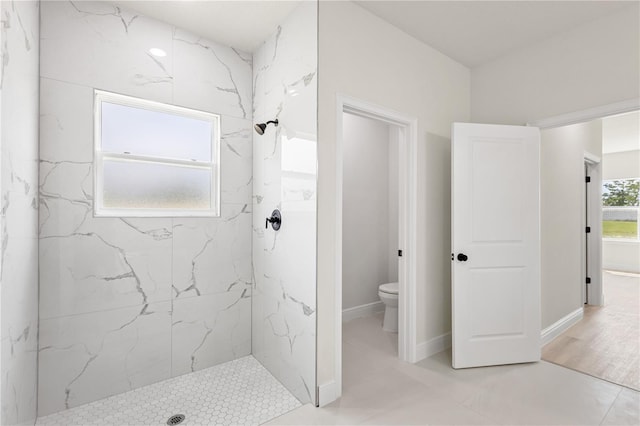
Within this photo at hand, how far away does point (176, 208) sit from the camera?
2.41 meters

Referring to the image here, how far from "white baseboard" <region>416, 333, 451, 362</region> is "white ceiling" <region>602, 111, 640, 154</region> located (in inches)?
142

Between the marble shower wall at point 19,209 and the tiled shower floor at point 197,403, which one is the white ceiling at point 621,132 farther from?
the marble shower wall at point 19,209

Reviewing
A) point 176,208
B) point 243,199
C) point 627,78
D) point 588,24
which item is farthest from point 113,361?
point 588,24

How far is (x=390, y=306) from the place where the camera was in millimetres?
3293

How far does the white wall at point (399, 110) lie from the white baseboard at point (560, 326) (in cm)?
98

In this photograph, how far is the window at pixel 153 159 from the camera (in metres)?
2.13

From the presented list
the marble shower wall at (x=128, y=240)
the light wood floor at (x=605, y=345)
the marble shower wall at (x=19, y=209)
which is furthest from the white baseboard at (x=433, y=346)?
the marble shower wall at (x=19, y=209)

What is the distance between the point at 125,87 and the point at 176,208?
93 centimetres

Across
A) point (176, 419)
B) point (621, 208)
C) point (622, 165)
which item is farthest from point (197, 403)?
point (622, 165)

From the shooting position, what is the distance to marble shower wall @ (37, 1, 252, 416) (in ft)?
6.29

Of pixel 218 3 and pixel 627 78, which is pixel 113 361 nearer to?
pixel 218 3

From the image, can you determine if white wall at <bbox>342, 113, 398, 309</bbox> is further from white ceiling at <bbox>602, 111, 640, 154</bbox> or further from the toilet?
white ceiling at <bbox>602, 111, 640, 154</bbox>

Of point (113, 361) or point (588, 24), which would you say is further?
point (588, 24)

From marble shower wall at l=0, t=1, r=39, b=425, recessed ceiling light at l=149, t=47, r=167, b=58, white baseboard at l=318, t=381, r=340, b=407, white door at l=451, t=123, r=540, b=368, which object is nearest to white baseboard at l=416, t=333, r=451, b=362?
white door at l=451, t=123, r=540, b=368
